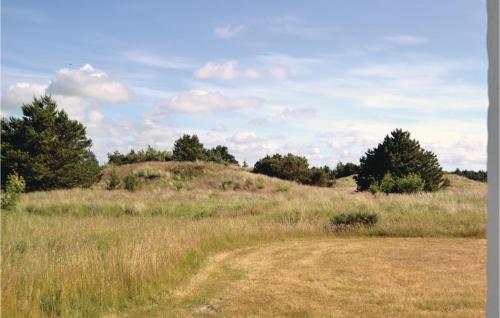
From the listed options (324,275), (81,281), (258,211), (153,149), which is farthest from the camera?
(153,149)

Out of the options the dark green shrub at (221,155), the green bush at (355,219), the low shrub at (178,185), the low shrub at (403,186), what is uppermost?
the dark green shrub at (221,155)

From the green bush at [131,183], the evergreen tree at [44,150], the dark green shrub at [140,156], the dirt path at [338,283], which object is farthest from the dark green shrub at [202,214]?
the dark green shrub at [140,156]

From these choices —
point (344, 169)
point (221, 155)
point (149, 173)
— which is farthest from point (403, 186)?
point (221, 155)

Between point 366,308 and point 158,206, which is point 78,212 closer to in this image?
point 158,206

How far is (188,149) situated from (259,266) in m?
45.2

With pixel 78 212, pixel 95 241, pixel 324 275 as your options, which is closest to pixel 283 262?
pixel 324 275

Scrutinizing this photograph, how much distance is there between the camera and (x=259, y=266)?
908 cm

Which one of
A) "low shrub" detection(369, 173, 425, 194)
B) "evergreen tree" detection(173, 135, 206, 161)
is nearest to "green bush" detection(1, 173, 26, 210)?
"low shrub" detection(369, 173, 425, 194)

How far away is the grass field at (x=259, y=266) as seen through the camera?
20.9ft

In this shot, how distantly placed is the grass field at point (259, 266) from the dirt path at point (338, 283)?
0.02m

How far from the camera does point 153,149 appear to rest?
175 ft

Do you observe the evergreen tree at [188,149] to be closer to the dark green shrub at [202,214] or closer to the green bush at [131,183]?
the green bush at [131,183]

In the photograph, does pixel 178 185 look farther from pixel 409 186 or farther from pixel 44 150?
pixel 409 186

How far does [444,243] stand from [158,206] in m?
11.9
